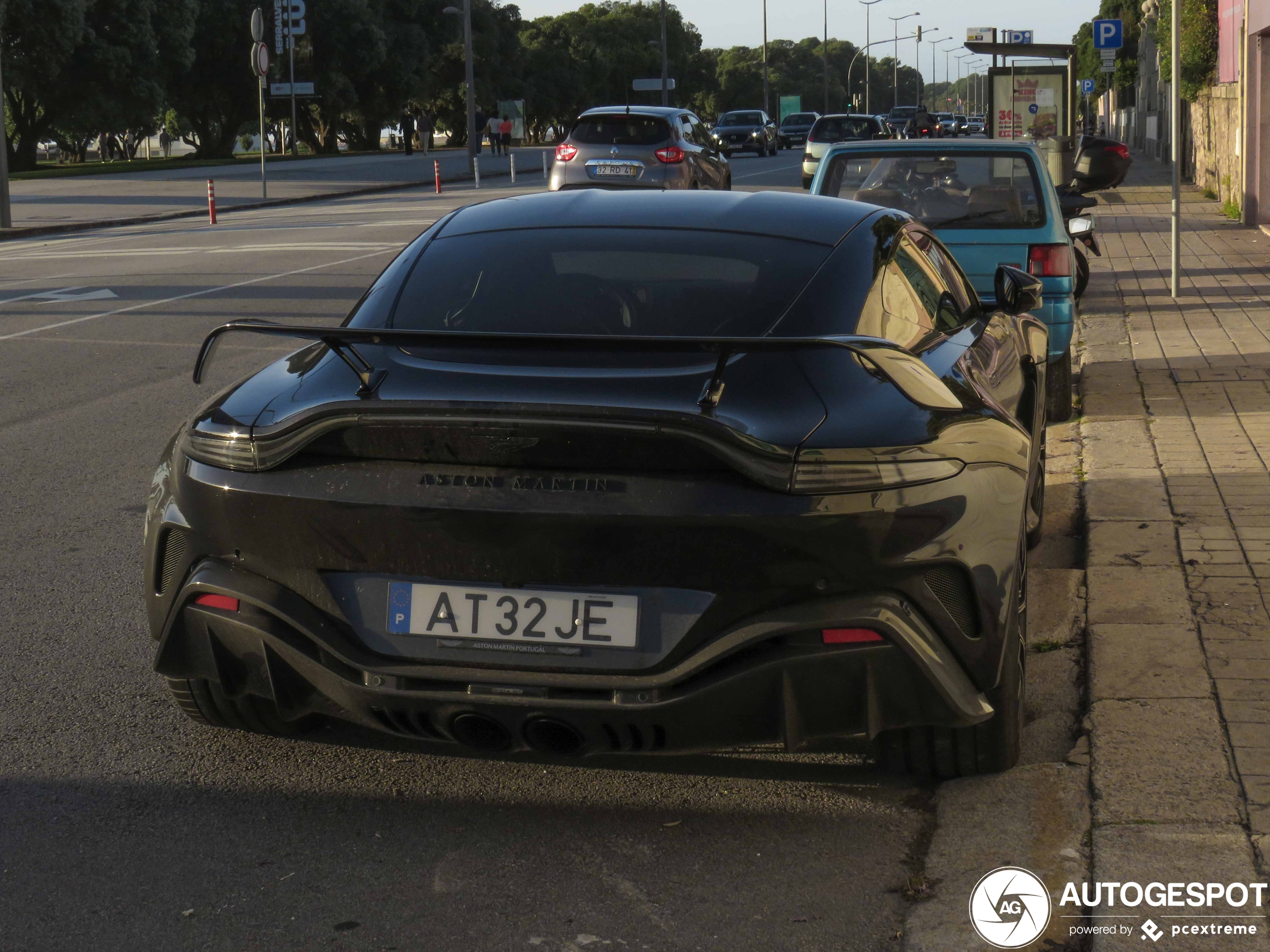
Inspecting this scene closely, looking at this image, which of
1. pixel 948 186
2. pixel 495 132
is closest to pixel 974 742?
pixel 948 186

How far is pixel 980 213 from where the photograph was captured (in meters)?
9.27

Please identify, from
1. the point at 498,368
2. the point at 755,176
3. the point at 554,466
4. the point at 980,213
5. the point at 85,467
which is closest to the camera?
the point at 554,466

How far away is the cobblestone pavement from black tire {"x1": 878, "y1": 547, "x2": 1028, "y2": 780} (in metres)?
0.23

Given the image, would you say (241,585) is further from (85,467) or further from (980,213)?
(980,213)

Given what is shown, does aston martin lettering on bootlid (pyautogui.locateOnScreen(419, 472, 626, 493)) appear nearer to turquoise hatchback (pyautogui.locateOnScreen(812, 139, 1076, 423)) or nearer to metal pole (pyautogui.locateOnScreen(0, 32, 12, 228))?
turquoise hatchback (pyautogui.locateOnScreen(812, 139, 1076, 423))

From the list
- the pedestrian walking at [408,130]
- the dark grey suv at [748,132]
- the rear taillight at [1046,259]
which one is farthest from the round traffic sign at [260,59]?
the pedestrian walking at [408,130]

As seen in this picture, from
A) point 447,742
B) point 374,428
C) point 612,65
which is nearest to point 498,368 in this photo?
point 374,428

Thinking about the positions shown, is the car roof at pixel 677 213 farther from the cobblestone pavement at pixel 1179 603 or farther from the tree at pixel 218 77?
the tree at pixel 218 77

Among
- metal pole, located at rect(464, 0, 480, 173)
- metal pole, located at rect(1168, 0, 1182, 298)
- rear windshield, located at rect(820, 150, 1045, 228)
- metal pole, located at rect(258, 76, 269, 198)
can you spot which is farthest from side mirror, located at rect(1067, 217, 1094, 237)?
metal pole, located at rect(464, 0, 480, 173)

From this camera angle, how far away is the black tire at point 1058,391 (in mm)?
8555

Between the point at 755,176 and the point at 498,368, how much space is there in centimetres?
3657

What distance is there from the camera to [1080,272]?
1295 cm

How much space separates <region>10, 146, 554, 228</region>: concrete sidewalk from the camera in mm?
30812

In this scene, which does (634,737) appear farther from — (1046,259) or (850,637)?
(1046,259)
